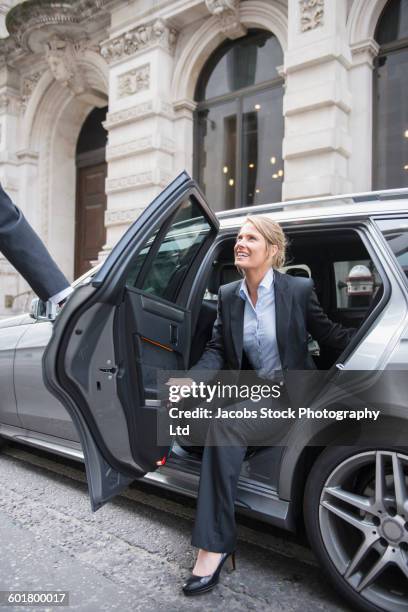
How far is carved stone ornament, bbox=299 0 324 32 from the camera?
6531 mm

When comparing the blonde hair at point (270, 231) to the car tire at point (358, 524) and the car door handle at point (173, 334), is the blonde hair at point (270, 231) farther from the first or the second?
the car tire at point (358, 524)

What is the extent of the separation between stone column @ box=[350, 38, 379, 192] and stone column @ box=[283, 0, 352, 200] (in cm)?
10

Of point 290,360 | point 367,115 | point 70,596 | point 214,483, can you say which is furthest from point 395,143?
point 70,596

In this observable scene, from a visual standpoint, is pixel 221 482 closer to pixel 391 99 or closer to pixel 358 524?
pixel 358 524

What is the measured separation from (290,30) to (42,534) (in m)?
6.75

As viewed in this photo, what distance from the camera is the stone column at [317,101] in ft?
21.0

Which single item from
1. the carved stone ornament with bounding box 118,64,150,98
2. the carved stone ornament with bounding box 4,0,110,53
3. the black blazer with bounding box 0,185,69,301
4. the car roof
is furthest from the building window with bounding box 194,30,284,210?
the black blazer with bounding box 0,185,69,301

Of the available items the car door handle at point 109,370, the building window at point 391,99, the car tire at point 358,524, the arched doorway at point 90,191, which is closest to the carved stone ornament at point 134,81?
the arched doorway at point 90,191

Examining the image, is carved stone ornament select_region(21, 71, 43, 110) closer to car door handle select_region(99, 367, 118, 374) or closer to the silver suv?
the silver suv

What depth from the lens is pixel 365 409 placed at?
5.89 ft

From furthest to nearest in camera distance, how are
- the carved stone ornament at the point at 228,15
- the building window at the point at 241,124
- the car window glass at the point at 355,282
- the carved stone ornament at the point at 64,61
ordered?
the carved stone ornament at the point at 64,61
the building window at the point at 241,124
the carved stone ornament at the point at 228,15
the car window glass at the point at 355,282

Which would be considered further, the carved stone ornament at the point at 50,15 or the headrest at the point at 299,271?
the carved stone ornament at the point at 50,15

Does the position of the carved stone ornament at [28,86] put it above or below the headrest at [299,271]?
above

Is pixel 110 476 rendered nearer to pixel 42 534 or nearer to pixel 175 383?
pixel 175 383
